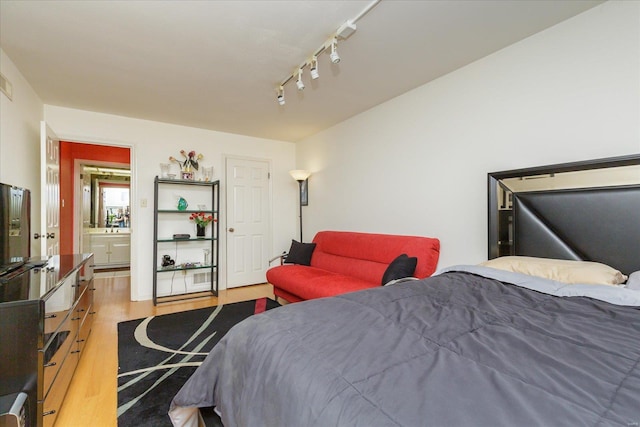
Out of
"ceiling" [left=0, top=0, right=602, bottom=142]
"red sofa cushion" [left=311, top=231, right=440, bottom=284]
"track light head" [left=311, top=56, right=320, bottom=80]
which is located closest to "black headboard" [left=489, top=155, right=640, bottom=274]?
"red sofa cushion" [left=311, top=231, right=440, bottom=284]

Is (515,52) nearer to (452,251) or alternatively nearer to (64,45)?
(452,251)

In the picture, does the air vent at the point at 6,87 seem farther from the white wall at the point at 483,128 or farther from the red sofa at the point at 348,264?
the white wall at the point at 483,128

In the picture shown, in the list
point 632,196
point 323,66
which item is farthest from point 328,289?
point 632,196

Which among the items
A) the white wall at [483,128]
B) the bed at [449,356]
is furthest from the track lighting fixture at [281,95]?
the bed at [449,356]

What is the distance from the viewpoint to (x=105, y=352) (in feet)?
8.21

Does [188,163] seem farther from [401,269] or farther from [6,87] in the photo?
[401,269]

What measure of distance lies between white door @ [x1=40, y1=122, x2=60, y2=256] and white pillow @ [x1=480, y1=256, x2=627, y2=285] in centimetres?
394

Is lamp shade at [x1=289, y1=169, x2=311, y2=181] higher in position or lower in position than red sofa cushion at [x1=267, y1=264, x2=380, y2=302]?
higher

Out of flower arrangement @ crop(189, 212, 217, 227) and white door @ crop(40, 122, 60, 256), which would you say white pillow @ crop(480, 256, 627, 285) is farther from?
white door @ crop(40, 122, 60, 256)

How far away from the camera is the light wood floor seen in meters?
1.75

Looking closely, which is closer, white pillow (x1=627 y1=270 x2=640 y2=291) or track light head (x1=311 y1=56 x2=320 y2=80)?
white pillow (x1=627 y1=270 x2=640 y2=291)

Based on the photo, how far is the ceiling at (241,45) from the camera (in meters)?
1.90

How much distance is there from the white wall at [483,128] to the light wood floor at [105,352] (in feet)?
7.09

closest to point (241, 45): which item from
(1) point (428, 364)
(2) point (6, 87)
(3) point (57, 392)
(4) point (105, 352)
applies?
(2) point (6, 87)
